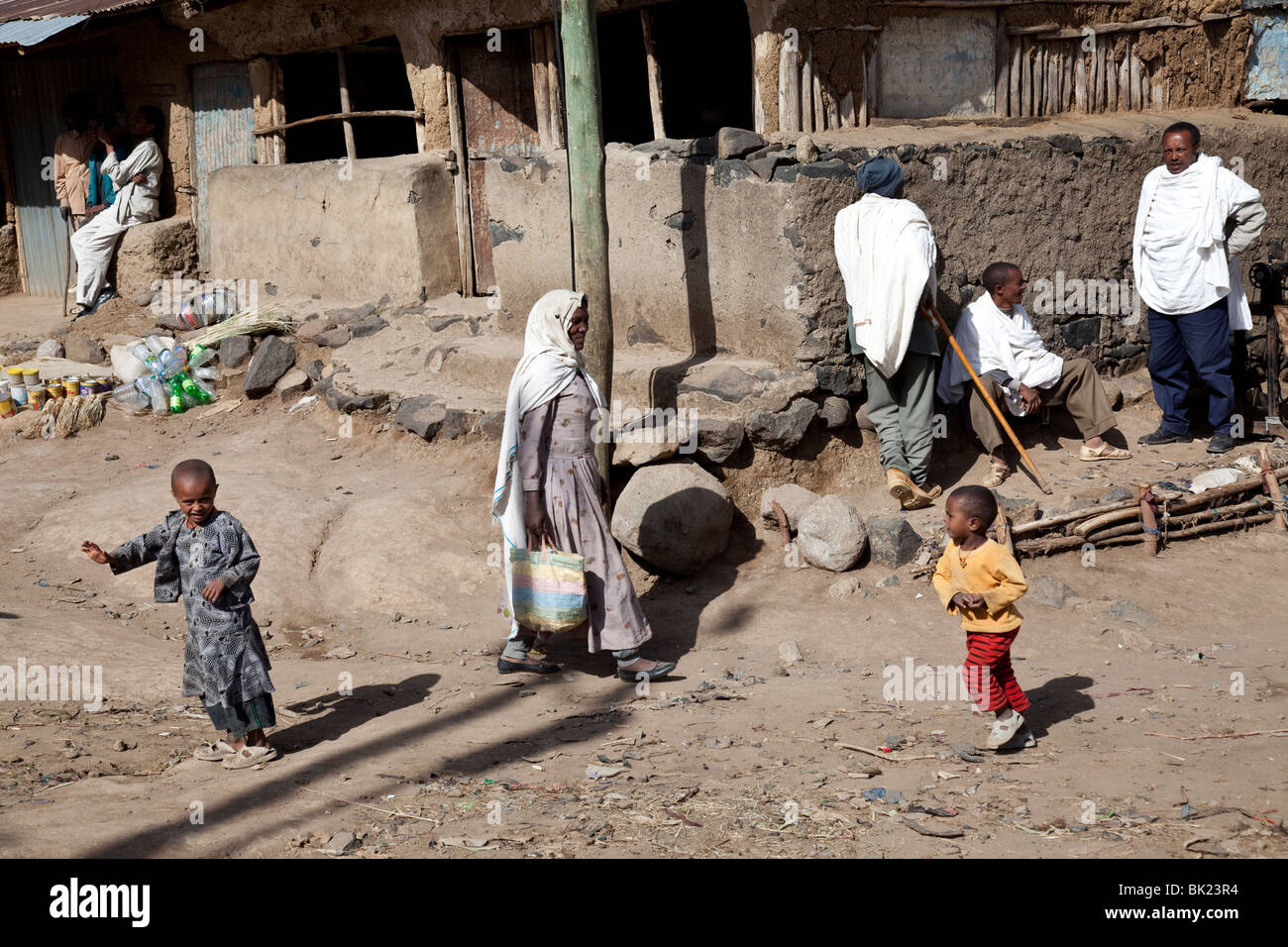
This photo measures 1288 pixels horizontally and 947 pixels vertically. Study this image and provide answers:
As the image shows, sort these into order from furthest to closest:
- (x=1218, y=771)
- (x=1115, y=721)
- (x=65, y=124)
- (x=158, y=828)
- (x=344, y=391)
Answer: (x=65, y=124) → (x=344, y=391) → (x=1115, y=721) → (x=1218, y=771) → (x=158, y=828)

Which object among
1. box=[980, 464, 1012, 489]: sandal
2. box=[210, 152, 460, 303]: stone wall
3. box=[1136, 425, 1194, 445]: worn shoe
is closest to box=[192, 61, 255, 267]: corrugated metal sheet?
box=[210, 152, 460, 303]: stone wall

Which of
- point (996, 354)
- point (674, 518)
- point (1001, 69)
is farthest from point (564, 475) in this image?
point (1001, 69)

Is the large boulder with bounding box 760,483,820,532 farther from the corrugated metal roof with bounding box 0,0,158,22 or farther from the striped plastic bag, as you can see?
the corrugated metal roof with bounding box 0,0,158,22

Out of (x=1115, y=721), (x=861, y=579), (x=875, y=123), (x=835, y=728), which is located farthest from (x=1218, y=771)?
(x=875, y=123)

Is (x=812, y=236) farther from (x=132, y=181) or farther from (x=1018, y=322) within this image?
(x=132, y=181)

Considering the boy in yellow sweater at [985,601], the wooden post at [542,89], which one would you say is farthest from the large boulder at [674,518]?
the wooden post at [542,89]

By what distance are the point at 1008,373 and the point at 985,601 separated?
2678 mm

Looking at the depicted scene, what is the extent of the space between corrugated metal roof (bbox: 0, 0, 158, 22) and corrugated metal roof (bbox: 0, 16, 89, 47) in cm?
9

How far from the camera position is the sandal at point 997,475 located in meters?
6.33

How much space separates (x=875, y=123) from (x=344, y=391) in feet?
12.3

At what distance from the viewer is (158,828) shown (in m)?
3.54

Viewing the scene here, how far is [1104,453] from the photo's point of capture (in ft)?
21.6

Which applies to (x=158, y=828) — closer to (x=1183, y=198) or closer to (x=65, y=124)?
(x=1183, y=198)

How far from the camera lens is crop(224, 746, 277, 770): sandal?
13.8 feet
